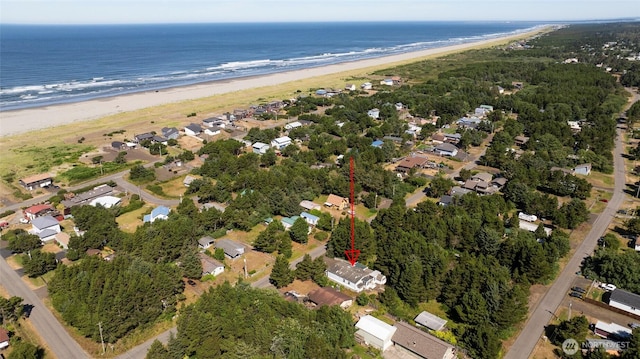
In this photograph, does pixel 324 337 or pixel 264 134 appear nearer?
pixel 324 337

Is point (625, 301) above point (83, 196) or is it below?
below

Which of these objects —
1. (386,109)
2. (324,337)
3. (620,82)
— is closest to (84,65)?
(386,109)

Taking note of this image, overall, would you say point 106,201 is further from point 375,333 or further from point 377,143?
point 377,143

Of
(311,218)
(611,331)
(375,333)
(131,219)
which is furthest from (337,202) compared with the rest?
(611,331)

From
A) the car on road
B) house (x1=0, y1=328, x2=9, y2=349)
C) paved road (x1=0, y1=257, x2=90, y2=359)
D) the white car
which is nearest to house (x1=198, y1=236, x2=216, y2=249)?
paved road (x1=0, y1=257, x2=90, y2=359)

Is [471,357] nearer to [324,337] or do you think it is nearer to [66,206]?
[324,337]
